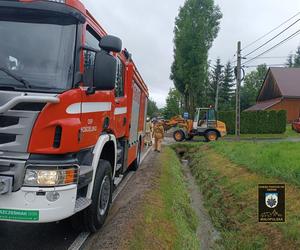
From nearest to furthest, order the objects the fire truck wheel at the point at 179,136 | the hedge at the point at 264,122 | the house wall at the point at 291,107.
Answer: the fire truck wheel at the point at 179,136 < the hedge at the point at 264,122 < the house wall at the point at 291,107

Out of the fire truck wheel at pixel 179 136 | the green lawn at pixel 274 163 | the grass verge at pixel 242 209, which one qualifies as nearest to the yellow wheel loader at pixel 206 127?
the fire truck wheel at pixel 179 136

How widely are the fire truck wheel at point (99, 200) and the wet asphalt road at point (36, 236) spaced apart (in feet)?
1.06

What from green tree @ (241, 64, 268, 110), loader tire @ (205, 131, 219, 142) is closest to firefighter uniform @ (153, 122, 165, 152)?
loader tire @ (205, 131, 219, 142)

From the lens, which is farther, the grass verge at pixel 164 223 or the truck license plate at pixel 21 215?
the grass verge at pixel 164 223

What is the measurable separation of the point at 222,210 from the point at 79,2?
6397 millimetres

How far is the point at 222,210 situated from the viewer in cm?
985

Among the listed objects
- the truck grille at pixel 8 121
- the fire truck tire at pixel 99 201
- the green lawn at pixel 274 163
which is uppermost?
the truck grille at pixel 8 121

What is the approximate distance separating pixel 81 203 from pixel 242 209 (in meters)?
5.10

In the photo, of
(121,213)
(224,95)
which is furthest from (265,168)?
(224,95)

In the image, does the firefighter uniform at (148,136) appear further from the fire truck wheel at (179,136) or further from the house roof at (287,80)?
the house roof at (287,80)

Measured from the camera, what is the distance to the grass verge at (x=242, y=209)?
7.18m

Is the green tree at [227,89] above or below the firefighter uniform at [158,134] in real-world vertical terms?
above

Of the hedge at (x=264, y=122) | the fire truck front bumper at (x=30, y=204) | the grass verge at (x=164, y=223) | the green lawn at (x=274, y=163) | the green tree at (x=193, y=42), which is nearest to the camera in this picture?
the fire truck front bumper at (x=30, y=204)

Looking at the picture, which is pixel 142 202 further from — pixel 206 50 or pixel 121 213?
pixel 206 50
